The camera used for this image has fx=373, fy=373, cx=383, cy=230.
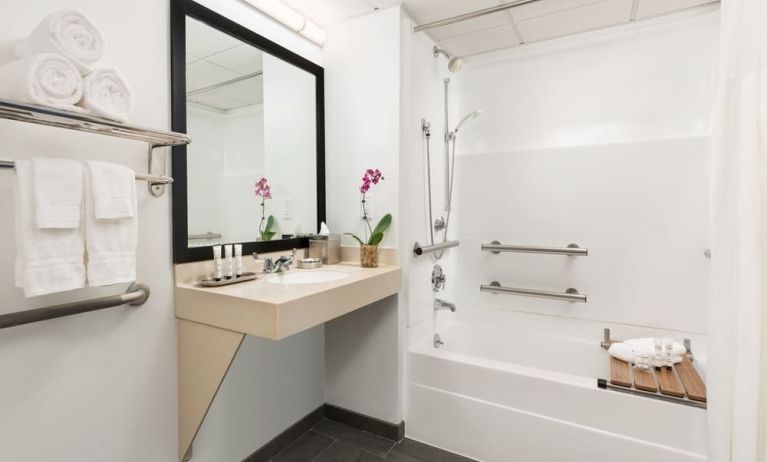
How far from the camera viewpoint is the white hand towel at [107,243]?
102 cm

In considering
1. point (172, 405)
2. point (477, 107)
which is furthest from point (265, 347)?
point (477, 107)

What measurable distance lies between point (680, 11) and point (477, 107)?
3.80ft

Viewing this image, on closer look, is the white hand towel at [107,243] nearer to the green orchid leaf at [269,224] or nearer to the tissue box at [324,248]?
the green orchid leaf at [269,224]

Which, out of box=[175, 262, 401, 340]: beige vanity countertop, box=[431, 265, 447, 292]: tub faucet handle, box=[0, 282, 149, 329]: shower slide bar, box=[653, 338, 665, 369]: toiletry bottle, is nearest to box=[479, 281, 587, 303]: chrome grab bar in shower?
box=[431, 265, 447, 292]: tub faucet handle

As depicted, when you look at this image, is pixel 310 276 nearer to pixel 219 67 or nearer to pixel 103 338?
pixel 103 338

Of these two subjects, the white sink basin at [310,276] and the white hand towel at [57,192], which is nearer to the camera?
the white hand towel at [57,192]

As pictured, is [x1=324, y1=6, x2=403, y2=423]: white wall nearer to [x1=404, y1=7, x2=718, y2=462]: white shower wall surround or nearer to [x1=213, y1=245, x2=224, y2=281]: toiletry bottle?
[x1=404, y1=7, x2=718, y2=462]: white shower wall surround

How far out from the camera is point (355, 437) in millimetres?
1951

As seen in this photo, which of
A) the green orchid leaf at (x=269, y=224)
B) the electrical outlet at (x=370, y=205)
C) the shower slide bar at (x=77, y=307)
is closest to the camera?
the shower slide bar at (x=77, y=307)

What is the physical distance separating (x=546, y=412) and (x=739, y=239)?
3.21 feet

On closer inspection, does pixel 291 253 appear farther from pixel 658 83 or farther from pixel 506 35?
pixel 658 83

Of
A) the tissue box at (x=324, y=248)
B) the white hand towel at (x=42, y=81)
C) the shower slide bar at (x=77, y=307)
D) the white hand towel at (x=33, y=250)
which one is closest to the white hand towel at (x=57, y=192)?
the white hand towel at (x=33, y=250)

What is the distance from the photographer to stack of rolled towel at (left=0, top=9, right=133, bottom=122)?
0.88 meters

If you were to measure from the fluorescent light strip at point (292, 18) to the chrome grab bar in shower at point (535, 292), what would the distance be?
1845 millimetres
